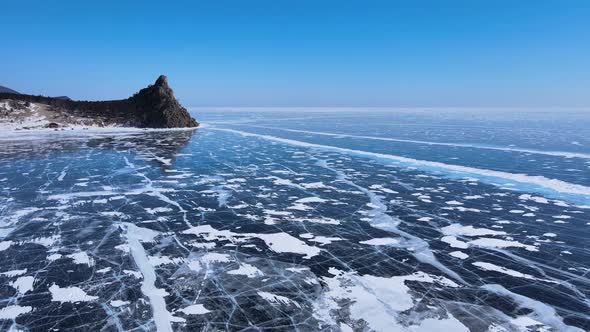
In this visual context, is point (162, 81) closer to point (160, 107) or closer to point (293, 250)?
point (160, 107)

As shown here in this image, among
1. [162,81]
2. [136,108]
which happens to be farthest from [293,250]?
[162,81]

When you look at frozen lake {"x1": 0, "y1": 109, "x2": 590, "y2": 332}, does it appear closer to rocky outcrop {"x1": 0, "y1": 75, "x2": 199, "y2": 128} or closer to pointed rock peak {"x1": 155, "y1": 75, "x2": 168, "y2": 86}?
rocky outcrop {"x1": 0, "y1": 75, "x2": 199, "y2": 128}

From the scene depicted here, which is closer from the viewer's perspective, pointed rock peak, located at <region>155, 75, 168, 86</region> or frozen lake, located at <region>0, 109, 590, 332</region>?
frozen lake, located at <region>0, 109, 590, 332</region>

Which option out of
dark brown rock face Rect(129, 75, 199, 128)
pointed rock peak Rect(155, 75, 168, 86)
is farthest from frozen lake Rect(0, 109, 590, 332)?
pointed rock peak Rect(155, 75, 168, 86)

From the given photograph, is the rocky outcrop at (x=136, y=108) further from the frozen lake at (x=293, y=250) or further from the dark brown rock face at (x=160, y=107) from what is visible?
the frozen lake at (x=293, y=250)

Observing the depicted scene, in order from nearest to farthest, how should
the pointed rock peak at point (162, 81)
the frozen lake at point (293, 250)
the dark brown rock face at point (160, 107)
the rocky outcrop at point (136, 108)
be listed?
the frozen lake at point (293, 250) < the rocky outcrop at point (136, 108) < the dark brown rock face at point (160, 107) < the pointed rock peak at point (162, 81)

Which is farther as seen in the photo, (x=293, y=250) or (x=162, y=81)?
(x=162, y=81)

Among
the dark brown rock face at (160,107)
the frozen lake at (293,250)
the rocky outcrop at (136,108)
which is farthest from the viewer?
the dark brown rock face at (160,107)

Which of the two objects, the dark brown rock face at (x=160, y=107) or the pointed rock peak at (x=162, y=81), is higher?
the pointed rock peak at (x=162, y=81)

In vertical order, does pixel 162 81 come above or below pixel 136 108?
above

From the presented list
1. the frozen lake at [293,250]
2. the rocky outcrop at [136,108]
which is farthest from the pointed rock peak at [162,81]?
the frozen lake at [293,250]
